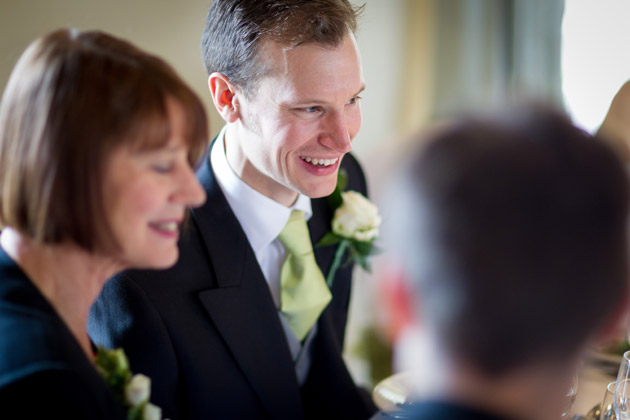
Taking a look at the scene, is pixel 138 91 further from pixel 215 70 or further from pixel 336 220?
pixel 336 220

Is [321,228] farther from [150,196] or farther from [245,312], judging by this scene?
[150,196]

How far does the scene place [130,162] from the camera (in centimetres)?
92

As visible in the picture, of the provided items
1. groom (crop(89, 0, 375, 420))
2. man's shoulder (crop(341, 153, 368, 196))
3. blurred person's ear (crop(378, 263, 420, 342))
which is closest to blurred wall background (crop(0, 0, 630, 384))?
man's shoulder (crop(341, 153, 368, 196))

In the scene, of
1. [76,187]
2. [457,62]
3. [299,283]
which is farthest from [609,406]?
[457,62]

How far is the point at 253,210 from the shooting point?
1.70m

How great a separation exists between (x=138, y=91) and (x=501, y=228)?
535 mm

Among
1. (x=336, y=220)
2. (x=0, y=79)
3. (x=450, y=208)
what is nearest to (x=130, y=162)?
(x=450, y=208)

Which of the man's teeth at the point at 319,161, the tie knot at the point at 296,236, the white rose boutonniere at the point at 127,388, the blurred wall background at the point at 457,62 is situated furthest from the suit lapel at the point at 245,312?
the blurred wall background at the point at 457,62

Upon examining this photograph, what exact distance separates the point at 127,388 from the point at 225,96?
0.88 meters

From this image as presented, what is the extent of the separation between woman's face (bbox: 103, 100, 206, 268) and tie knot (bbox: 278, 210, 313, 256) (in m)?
0.74

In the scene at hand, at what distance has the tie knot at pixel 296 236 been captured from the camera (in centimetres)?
175

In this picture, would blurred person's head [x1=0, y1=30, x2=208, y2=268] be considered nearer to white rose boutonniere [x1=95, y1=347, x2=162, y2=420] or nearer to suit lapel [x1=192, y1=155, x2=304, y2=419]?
white rose boutonniere [x1=95, y1=347, x2=162, y2=420]

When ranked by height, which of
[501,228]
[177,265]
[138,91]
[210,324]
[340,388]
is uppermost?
[138,91]

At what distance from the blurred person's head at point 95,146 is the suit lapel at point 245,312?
62cm
